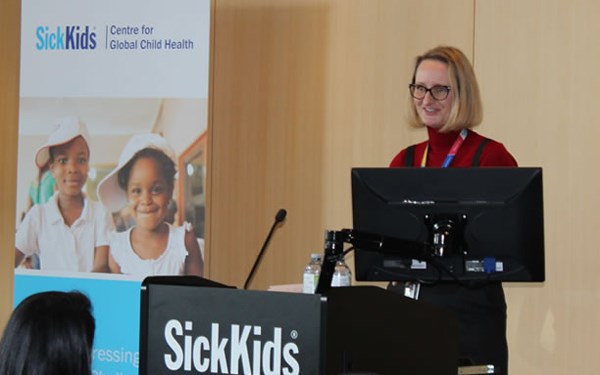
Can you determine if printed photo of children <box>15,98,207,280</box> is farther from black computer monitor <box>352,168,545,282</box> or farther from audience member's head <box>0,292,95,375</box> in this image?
audience member's head <box>0,292,95,375</box>

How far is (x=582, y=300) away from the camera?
447 centimetres

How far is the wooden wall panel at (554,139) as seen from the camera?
4469 millimetres

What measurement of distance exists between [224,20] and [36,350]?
11.9ft

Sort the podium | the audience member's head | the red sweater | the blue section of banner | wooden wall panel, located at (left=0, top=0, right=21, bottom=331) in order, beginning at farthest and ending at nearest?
wooden wall panel, located at (left=0, top=0, right=21, bottom=331) → the blue section of banner → the red sweater → the podium → the audience member's head

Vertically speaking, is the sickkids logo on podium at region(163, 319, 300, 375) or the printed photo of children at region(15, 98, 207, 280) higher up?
the printed photo of children at region(15, 98, 207, 280)

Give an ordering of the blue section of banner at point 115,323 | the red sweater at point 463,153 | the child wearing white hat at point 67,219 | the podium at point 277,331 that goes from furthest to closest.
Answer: the child wearing white hat at point 67,219, the blue section of banner at point 115,323, the red sweater at point 463,153, the podium at point 277,331

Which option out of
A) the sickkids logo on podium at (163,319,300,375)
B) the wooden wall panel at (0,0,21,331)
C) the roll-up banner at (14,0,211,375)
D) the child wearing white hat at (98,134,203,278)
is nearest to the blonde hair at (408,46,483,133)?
the sickkids logo on podium at (163,319,300,375)

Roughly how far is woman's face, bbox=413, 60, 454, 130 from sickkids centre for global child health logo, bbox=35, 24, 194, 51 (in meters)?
1.79

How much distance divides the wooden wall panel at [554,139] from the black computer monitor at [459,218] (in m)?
2.05

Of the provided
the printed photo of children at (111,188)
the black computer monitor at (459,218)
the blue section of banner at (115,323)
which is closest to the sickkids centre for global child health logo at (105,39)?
the printed photo of children at (111,188)

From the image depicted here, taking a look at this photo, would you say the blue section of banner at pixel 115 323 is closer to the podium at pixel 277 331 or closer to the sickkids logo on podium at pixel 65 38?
the sickkids logo on podium at pixel 65 38

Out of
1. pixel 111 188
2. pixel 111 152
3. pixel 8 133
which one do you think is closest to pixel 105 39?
pixel 111 152

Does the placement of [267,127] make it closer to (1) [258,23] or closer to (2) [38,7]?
(1) [258,23]

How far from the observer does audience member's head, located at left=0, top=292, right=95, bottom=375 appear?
175 centimetres
